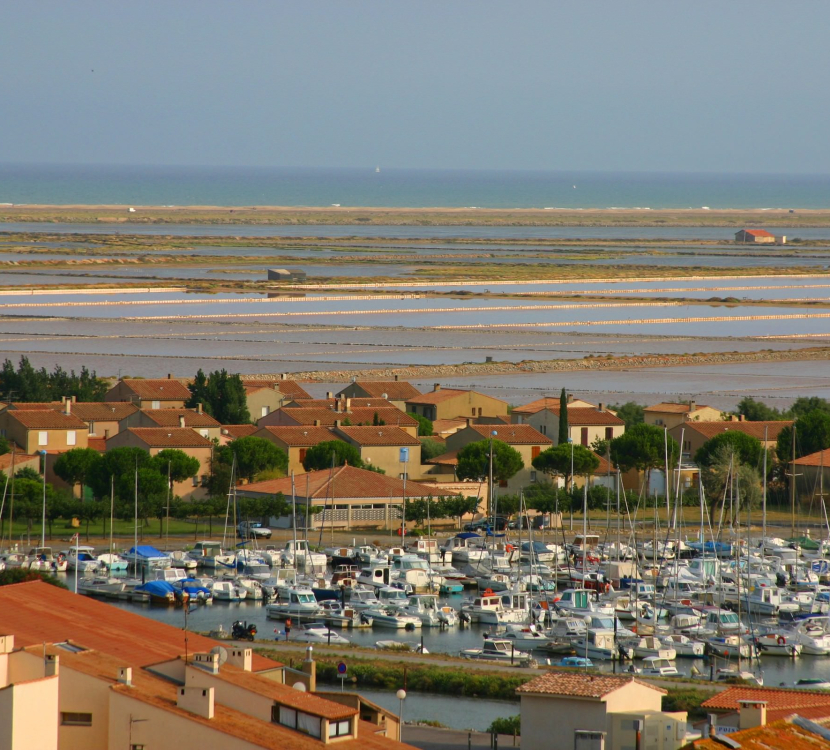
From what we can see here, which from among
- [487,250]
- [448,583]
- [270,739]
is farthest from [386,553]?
[487,250]

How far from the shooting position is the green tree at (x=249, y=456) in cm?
4391

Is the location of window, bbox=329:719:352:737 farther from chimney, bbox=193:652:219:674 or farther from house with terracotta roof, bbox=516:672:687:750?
house with terracotta roof, bbox=516:672:687:750

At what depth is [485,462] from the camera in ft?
147

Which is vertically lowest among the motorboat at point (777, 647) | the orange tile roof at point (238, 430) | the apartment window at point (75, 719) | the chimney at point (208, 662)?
the motorboat at point (777, 647)

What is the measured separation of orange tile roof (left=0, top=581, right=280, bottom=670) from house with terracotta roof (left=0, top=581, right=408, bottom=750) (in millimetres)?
299

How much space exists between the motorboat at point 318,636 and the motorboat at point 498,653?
2297 millimetres

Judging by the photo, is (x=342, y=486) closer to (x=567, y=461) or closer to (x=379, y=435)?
(x=379, y=435)

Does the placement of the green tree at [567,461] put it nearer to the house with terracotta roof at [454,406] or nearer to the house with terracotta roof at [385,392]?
the house with terracotta roof at [454,406]

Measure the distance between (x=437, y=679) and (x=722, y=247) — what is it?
536 feet

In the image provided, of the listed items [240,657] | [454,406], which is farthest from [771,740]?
[454,406]

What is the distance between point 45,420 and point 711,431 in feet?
63.9

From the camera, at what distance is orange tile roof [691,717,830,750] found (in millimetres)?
15359

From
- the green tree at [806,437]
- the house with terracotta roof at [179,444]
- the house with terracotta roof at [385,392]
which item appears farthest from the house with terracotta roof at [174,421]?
the green tree at [806,437]

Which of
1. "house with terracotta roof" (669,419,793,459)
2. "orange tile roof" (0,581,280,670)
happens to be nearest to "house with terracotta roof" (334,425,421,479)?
"house with terracotta roof" (669,419,793,459)
